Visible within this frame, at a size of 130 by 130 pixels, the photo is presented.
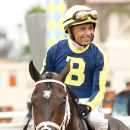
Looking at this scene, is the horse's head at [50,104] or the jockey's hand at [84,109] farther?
the jockey's hand at [84,109]

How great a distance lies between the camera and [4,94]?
11.6 meters

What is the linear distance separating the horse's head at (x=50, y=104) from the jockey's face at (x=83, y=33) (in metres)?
0.75

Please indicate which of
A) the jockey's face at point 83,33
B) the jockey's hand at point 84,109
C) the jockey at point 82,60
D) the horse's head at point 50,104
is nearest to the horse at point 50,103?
the horse's head at point 50,104

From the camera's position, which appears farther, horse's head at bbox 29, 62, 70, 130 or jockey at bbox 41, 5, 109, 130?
jockey at bbox 41, 5, 109, 130

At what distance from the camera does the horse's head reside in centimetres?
204

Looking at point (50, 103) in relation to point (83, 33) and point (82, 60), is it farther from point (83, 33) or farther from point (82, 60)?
point (83, 33)

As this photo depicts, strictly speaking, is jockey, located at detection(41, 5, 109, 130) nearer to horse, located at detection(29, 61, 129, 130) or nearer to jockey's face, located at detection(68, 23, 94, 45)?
jockey's face, located at detection(68, 23, 94, 45)

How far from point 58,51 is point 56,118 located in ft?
3.30

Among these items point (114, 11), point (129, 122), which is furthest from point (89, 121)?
point (114, 11)

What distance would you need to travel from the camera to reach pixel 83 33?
288 centimetres

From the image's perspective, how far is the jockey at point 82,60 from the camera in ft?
9.21

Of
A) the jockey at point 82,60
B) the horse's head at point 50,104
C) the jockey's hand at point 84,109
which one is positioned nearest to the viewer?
the horse's head at point 50,104

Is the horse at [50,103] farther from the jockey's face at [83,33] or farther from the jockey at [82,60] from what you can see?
the jockey's face at [83,33]

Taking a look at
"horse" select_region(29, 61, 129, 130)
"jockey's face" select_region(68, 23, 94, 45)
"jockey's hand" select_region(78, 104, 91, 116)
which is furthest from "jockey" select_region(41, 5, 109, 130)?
"horse" select_region(29, 61, 129, 130)
